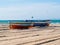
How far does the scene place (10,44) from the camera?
413 inches

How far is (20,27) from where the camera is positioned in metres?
29.2

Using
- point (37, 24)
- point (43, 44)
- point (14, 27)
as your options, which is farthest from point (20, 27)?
point (43, 44)

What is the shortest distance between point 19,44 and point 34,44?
85 centimetres

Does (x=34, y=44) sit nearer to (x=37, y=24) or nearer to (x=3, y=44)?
(x=3, y=44)

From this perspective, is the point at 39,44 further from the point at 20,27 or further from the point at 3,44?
the point at 20,27

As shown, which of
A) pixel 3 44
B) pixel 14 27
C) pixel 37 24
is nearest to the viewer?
pixel 3 44

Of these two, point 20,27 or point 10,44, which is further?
point 20,27

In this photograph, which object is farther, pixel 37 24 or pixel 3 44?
pixel 37 24

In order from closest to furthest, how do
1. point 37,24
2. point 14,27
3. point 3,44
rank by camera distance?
1. point 3,44
2. point 14,27
3. point 37,24

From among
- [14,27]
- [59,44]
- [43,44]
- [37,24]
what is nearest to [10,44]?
[43,44]

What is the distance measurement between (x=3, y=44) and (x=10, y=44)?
40 centimetres

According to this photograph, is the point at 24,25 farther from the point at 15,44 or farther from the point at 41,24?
the point at 15,44

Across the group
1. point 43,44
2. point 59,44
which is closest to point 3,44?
point 43,44

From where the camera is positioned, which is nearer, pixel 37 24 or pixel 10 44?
pixel 10 44
